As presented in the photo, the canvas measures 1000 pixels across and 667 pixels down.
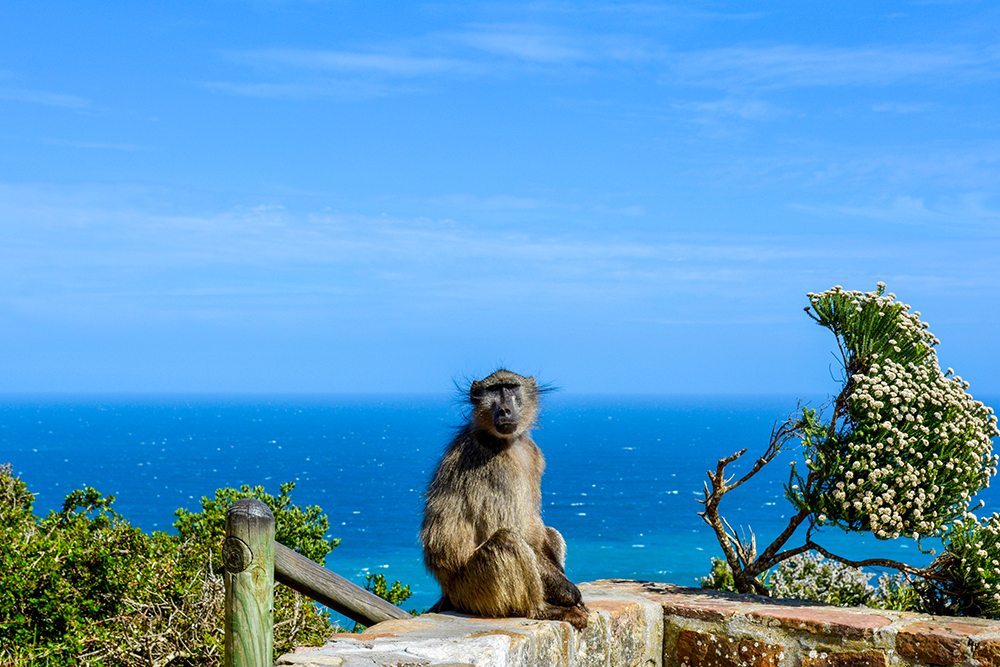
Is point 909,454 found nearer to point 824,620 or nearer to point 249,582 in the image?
point 824,620

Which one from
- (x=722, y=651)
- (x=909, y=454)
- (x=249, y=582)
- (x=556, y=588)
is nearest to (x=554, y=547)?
(x=556, y=588)

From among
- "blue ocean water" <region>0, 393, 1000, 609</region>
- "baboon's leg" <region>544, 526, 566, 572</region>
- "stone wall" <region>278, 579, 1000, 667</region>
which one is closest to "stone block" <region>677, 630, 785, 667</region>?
"stone wall" <region>278, 579, 1000, 667</region>

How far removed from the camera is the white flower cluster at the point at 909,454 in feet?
17.1

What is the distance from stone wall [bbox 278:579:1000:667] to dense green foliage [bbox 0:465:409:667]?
2576 mm

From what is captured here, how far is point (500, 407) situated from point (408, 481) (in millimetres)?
72184

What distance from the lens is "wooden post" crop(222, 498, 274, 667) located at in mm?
3371

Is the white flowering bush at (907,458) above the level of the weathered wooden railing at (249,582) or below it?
above

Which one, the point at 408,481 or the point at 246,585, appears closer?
the point at 246,585

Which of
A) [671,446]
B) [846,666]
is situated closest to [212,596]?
[846,666]

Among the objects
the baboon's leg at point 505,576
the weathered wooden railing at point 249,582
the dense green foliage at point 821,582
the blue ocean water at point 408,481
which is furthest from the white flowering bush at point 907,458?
the weathered wooden railing at point 249,582

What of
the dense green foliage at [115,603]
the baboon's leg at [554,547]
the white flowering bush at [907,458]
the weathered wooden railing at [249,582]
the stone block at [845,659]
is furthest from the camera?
the dense green foliage at [115,603]

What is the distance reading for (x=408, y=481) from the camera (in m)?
75.7

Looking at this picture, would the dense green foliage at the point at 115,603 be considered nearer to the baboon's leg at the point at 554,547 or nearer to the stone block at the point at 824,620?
the baboon's leg at the point at 554,547

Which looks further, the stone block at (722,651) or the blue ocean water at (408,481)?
the blue ocean water at (408,481)
